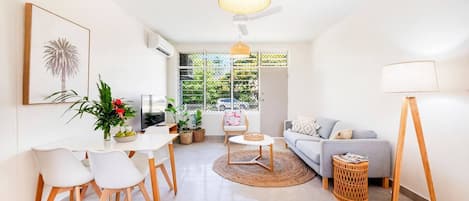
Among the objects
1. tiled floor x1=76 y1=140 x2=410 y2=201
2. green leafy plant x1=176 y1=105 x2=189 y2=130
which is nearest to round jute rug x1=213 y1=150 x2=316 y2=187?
tiled floor x1=76 y1=140 x2=410 y2=201

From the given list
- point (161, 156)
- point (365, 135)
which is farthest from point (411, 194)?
point (161, 156)

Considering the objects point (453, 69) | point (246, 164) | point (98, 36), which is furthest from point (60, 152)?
point (453, 69)

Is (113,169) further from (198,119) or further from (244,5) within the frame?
(198,119)

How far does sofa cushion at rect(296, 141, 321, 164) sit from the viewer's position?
10.2ft

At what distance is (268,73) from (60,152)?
501cm

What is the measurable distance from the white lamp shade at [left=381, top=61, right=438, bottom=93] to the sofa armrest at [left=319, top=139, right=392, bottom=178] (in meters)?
0.91

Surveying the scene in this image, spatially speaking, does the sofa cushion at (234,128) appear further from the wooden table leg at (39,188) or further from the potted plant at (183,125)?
the wooden table leg at (39,188)

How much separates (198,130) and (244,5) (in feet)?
14.6

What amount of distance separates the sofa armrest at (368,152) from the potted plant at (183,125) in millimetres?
3410

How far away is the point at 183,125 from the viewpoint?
19.1 ft

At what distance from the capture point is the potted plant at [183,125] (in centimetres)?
546

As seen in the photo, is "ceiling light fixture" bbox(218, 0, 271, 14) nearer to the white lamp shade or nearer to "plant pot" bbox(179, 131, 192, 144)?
the white lamp shade

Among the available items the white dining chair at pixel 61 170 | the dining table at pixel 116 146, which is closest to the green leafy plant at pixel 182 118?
the dining table at pixel 116 146

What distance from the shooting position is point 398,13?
2781mm
